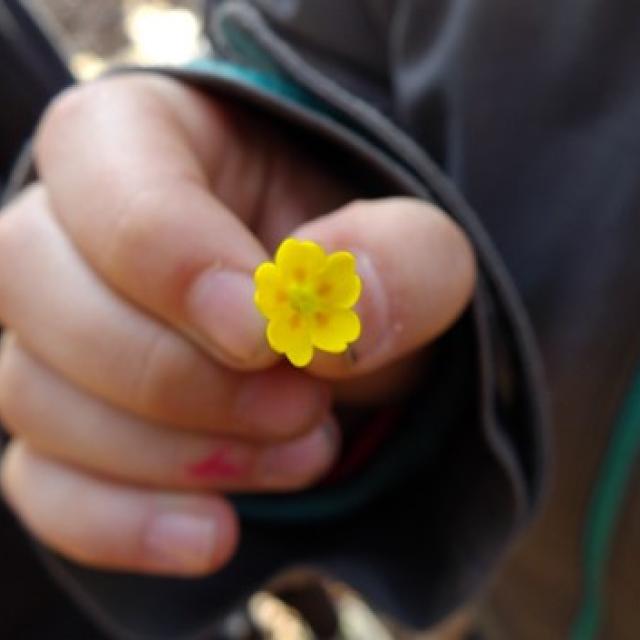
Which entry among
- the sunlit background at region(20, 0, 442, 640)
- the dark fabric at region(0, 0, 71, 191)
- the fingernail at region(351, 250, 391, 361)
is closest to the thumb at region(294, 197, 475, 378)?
the fingernail at region(351, 250, 391, 361)

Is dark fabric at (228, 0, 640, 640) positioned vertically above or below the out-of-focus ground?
above

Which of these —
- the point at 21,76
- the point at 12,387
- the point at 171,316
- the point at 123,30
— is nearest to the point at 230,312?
the point at 171,316

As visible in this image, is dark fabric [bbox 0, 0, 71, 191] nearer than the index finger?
No

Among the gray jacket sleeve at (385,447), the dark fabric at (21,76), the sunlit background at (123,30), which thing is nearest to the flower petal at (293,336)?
the gray jacket sleeve at (385,447)

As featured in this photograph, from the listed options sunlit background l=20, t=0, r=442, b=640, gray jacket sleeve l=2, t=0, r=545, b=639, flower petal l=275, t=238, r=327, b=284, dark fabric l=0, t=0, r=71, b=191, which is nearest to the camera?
flower petal l=275, t=238, r=327, b=284

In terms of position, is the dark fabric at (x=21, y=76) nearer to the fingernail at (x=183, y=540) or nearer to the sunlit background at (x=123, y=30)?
the fingernail at (x=183, y=540)

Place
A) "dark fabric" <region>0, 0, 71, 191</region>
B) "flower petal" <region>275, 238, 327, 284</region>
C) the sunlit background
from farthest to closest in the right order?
the sunlit background, "dark fabric" <region>0, 0, 71, 191</region>, "flower petal" <region>275, 238, 327, 284</region>

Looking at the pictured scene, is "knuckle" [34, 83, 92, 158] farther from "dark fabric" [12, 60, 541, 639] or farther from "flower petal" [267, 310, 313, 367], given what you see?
"flower petal" [267, 310, 313, 367]

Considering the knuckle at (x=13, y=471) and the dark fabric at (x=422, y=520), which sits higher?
the knuckle at (x=13, y=471)

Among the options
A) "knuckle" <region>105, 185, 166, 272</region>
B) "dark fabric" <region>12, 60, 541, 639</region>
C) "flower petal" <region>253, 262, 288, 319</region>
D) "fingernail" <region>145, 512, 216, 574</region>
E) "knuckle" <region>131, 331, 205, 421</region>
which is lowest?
"dark fabric" <region>12, 60, 541, 639</region>
